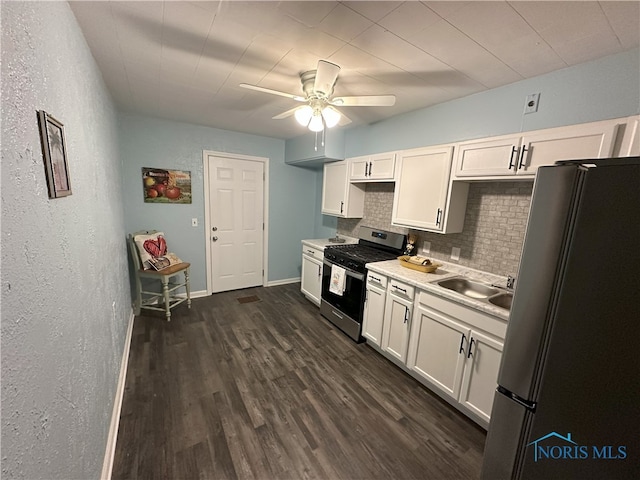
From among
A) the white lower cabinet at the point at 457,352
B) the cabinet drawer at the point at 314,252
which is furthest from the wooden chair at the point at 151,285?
the white lower cabinet at the point at 457,352

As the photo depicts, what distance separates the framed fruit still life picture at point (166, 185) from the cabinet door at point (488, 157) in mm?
3232

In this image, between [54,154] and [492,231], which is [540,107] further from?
[54,154]

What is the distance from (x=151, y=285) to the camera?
339 cm

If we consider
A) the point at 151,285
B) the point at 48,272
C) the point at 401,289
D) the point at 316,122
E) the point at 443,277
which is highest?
the point at 316,122

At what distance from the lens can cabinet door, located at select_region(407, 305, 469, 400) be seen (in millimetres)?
1846

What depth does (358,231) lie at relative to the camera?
11.7 ft

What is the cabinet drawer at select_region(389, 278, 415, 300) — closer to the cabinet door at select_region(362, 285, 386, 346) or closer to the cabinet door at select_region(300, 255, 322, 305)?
the cabinet door at select_region(362, 285, 386, 346)

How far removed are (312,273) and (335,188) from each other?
4.03 ft

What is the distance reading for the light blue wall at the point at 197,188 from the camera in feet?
10.2

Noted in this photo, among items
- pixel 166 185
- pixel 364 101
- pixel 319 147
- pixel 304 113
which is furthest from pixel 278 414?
pixel 166 185

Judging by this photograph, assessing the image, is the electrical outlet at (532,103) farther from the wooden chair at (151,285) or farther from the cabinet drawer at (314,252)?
the wooden chair at (151,285)

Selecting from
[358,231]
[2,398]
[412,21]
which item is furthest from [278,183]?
[2,398]

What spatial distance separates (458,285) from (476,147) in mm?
1156

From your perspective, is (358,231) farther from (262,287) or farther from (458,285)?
(262,287)
